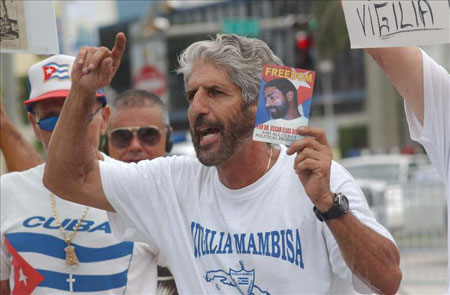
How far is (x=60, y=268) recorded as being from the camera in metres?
4.06

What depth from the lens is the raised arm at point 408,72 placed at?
324cm

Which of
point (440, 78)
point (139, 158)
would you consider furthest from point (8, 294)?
point (440, 78)

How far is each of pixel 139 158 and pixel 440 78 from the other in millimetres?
2189

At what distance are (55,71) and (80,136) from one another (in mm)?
801

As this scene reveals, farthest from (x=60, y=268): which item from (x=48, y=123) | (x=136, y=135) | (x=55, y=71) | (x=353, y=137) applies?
(x=353, y=137)

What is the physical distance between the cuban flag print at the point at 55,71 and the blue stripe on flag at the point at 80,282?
86 centimetres

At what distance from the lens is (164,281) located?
4422mm

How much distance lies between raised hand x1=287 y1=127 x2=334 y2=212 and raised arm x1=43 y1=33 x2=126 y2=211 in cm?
81

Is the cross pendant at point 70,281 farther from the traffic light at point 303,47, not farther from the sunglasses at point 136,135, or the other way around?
the traffic light at point 303,47

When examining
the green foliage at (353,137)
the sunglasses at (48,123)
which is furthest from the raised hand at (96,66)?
the green foliage at (353,137)

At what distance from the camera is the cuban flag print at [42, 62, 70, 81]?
4238mm

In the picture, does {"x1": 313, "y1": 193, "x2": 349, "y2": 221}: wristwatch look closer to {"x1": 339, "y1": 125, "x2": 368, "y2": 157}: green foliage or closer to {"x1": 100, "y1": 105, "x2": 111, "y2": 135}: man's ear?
{"x1": 100, "y1": 105, "x2": 111, "y2": 135}: man's ear

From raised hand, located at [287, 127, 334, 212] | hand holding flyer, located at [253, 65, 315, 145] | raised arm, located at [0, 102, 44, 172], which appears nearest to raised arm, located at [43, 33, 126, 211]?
hand holding flyer, located at [253, 65, 315, 145]

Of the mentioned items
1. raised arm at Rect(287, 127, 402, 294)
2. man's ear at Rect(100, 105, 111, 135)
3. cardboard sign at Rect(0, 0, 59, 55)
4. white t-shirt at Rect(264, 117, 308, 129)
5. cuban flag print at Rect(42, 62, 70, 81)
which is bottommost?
raised arm at Rect(287, 127, 402, 294)
